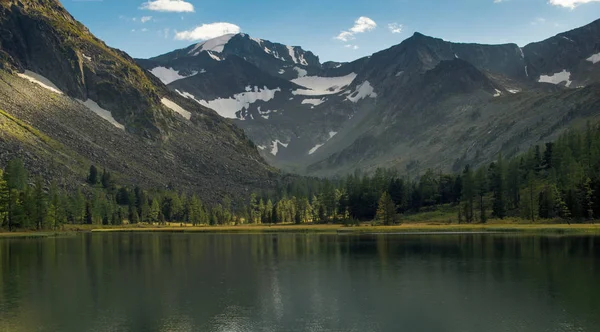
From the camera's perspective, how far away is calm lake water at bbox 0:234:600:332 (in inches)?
1918

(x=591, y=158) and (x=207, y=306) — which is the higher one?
(x=591, y=158)

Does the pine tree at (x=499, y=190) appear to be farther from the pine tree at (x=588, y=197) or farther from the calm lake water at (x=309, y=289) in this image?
the calm lake water at (x=309, y=289)

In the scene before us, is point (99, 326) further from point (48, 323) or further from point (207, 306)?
point (207, 306)

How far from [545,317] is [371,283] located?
23.5m

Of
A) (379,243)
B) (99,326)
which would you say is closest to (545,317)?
(99,326)

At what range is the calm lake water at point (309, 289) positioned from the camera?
4872 centimetres

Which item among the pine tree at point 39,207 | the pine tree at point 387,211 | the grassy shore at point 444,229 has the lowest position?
the grassy shore at point 444,229

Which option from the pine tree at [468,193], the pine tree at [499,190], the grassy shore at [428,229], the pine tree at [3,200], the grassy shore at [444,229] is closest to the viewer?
the grassy shore at [444,229]

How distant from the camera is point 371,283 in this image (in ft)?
226

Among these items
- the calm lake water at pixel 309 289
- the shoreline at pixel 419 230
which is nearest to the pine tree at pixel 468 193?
the shoreline at pixel 419 230

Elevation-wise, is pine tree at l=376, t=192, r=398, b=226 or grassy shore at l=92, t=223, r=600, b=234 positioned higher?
pine tree at l=376, t=192, r=398, b=226

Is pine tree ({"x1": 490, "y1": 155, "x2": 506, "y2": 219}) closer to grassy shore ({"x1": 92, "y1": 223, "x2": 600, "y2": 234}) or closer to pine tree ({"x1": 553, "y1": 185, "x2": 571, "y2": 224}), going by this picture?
grassy shore ({"x1": 92, "y1": 223, "x2": 600, "y2": 234})

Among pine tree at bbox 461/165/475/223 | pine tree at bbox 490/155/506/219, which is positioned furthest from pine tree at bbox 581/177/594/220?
pine tree at bbox 461/165/475/223

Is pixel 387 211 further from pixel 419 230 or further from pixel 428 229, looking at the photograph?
pixel 428 229
